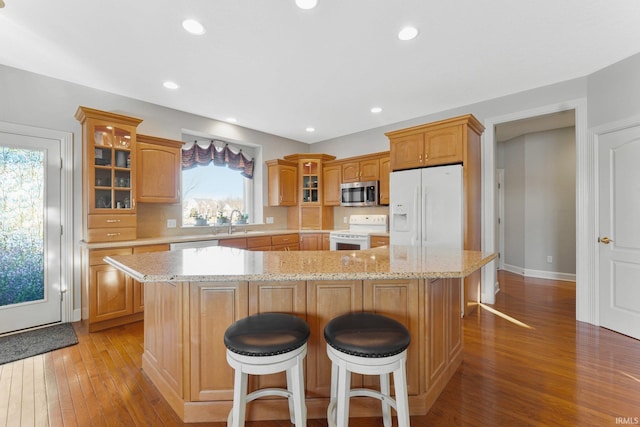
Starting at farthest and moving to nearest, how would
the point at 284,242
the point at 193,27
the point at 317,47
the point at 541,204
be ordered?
the point at 541,204 < the point at 284,242 < the point at 317,47 < the point at 193,27

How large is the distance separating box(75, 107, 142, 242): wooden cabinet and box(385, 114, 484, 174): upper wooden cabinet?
3329 mm

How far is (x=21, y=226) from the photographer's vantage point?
2980 mm

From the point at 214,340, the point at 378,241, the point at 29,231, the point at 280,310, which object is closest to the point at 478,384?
the point at 280,310

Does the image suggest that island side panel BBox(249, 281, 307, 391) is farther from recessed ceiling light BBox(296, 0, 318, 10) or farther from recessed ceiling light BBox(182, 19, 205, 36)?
recessed ceiling light BBox(182, 19, 205, 36)

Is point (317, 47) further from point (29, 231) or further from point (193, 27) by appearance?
point (29, 231)

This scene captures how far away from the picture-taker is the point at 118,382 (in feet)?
6.77

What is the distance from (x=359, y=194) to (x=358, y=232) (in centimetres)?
69

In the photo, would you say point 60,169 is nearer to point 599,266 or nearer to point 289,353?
point 289,353

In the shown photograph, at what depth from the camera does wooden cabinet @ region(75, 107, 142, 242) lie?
3.12 metres

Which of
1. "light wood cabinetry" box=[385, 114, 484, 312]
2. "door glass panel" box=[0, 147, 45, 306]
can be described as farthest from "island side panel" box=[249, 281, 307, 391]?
"door glass panel" box=[0, 147, 45, 306]

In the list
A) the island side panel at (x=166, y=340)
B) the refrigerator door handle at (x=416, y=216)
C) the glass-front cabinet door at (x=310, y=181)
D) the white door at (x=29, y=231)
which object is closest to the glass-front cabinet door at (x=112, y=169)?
the white door at (x=29, y=231)

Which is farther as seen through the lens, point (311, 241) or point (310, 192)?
point (310, 192)

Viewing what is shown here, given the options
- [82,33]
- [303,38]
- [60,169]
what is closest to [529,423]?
[303,38]

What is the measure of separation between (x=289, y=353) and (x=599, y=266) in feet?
11.9
